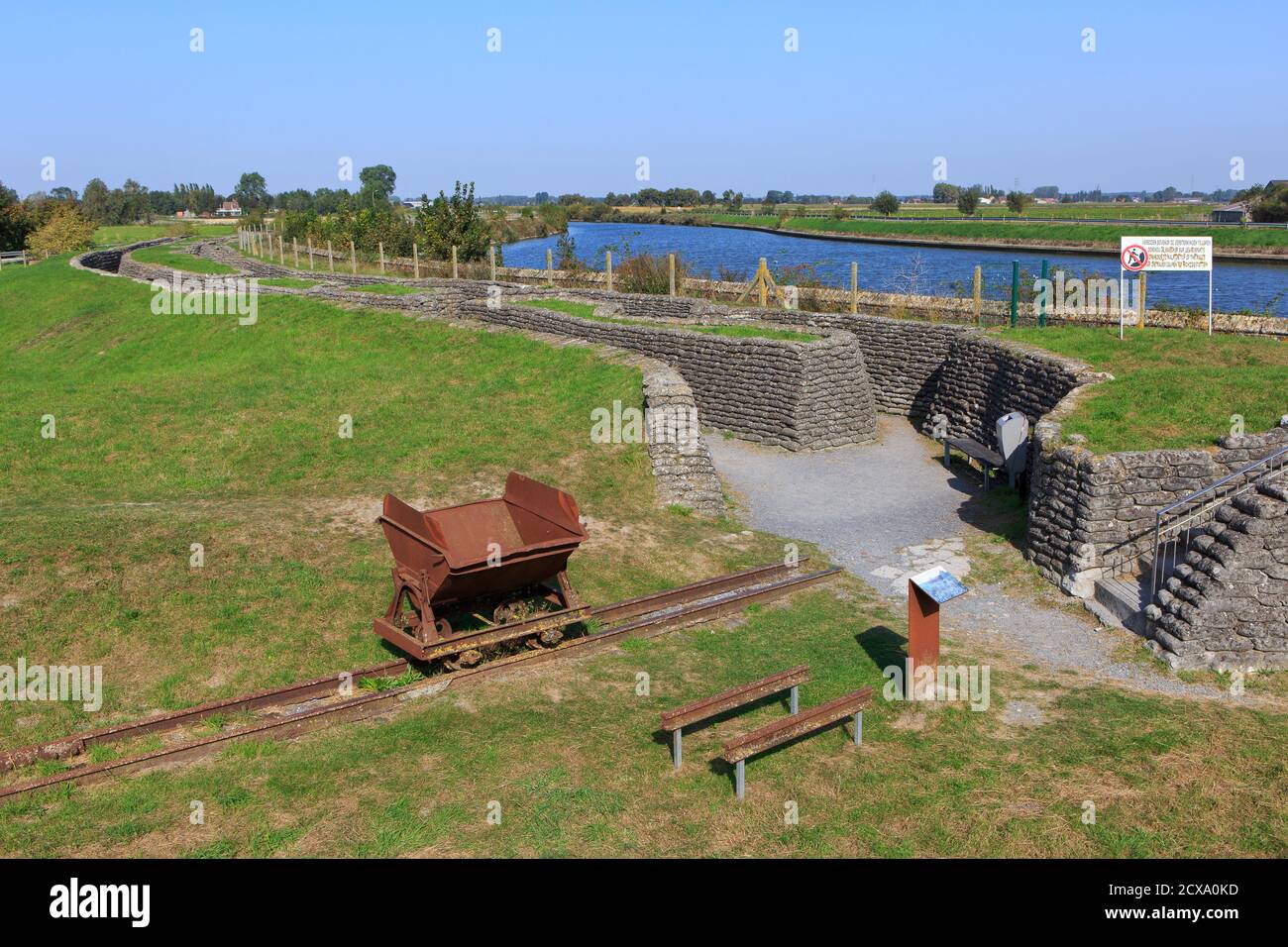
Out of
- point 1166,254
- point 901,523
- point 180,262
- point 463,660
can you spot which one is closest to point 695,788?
point 463,660

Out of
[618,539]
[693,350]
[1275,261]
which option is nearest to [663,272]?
[693,350]

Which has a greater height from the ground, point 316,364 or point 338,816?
point 316,364

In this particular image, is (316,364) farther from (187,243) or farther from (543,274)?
(187,243)

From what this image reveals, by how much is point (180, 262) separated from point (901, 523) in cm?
4442

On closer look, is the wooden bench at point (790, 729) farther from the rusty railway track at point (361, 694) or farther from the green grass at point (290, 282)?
the green grass at point (290, 282)

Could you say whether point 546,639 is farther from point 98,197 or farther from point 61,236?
point 98,197

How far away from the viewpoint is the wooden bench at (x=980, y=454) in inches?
670

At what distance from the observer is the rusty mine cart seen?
996 centimetres

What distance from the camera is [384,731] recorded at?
891cm

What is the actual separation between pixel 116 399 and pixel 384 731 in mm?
13455

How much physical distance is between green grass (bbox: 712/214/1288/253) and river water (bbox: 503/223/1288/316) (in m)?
2.24

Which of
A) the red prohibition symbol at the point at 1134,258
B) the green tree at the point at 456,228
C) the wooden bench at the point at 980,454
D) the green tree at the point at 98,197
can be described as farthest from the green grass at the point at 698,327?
the green tree at the point at 98,197

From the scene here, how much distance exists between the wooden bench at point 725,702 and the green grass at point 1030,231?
5512 centimetres

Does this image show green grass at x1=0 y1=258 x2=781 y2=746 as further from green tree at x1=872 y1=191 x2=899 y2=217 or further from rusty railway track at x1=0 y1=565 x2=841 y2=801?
green tree at x1=872 y1=191 x2=899 y2=217
